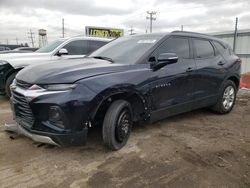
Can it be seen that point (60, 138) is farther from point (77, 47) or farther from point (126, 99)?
point (77, 47)

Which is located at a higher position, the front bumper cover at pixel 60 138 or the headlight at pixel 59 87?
the headlight at pixel 59 87

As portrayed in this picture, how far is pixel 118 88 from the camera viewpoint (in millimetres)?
3742

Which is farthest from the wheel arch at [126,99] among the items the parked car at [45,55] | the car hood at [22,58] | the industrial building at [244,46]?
the industrial building at [244,46]

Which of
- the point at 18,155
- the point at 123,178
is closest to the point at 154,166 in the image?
the point at 123,178

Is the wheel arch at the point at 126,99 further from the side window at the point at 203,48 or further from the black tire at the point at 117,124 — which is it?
the side window at the point at 203,48

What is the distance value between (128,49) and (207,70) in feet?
5.73

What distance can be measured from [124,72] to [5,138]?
220cm

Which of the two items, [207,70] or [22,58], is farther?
[22,58]

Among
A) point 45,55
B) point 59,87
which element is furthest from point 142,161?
point 45,55

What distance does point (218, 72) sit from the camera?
18.9 ft

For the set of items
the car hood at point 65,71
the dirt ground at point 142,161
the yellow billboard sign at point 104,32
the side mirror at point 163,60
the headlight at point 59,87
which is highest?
the yellow billboard sign at point 104,32

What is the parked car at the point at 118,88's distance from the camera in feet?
11.0

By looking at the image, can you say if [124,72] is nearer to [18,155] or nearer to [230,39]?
[18,155]

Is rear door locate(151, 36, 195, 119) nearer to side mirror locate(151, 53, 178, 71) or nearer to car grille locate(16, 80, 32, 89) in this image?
side mirror locate(151, 53, 178, 71)
